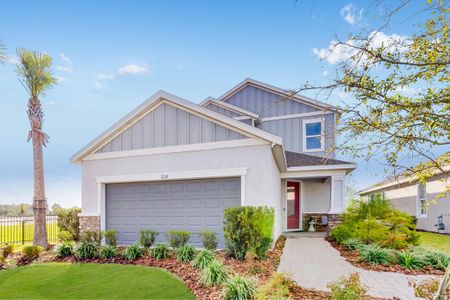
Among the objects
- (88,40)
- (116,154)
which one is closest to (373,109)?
(116,154)

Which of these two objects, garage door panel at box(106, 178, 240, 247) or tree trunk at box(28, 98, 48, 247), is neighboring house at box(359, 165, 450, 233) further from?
tree trunk at box(28, 98, 48, 247)

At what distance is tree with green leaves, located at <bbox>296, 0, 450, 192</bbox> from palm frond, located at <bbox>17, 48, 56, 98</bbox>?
13.3 metres

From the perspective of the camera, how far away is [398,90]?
3.84 m

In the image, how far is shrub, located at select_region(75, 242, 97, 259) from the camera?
967cm

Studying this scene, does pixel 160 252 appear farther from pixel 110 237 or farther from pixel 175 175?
pixel 175 175

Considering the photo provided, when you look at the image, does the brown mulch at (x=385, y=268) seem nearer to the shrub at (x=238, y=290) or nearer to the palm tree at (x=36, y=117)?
the shrub at (x=238, y=290)

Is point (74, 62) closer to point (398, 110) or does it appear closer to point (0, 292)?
point (0, 292)

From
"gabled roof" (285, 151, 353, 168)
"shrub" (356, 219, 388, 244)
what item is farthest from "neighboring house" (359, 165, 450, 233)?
"shrub" (356, 219, 388, 244)

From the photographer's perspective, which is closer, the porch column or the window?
the porch column

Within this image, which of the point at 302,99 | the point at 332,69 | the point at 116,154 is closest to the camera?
the point at 332,69

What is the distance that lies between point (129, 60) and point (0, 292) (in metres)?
10.0

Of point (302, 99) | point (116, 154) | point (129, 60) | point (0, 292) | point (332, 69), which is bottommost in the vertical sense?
point (0, 292)

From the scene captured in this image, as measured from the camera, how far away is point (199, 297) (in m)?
5.92

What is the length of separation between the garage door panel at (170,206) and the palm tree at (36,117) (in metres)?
3.32
